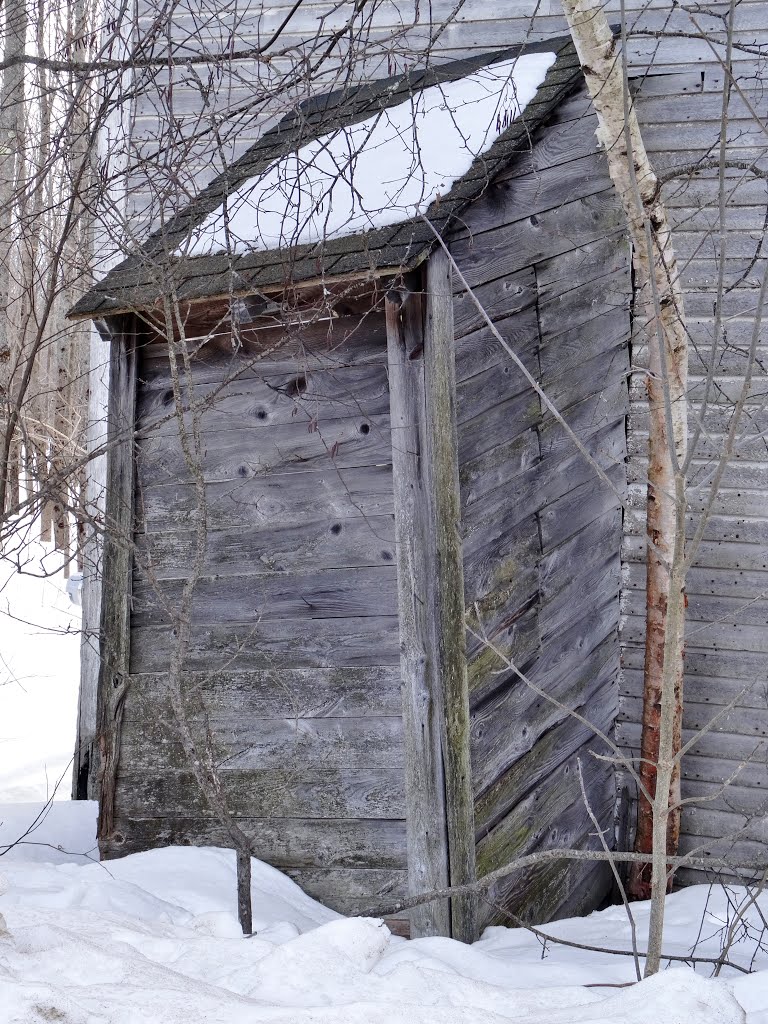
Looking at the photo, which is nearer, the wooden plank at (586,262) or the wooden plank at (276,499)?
the wooden plank at (276,499)

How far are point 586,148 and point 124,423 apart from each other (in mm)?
2604

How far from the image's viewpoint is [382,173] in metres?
4.33

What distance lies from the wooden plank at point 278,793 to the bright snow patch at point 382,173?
216 cm

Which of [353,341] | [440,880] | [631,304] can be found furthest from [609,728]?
[353,341]

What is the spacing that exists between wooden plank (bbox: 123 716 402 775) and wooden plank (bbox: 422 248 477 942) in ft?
0.89

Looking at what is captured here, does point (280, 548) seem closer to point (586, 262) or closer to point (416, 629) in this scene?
point (416, 629)

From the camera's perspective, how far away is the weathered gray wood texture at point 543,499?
4035mm

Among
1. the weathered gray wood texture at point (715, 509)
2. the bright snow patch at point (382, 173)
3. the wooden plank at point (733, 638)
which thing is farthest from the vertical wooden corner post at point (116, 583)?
the wooden plank at point (733, 638)

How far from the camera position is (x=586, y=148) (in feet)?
15.9

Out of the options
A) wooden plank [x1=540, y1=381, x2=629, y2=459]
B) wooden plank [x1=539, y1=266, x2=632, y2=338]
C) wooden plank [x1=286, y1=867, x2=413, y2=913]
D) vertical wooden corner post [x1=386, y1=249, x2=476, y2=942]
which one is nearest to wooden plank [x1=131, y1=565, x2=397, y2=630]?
vertical wooden corner post [x1=386, y1=249, x2=476, y2=942]

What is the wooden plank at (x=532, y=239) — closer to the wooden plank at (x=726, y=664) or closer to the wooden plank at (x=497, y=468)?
the wooden plank at (x=497, y=468)

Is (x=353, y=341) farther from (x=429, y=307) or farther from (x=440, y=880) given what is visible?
(x=440, y=880)

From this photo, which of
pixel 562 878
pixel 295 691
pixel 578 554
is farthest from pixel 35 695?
pixel 578 554

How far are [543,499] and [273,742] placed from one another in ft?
5.41
